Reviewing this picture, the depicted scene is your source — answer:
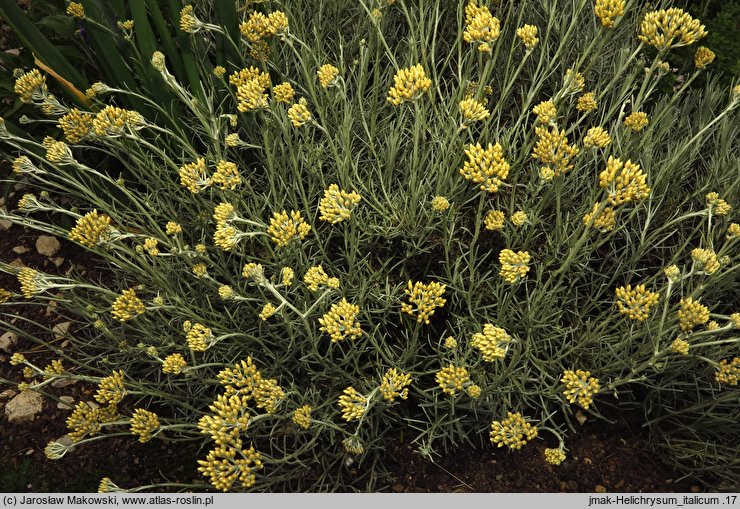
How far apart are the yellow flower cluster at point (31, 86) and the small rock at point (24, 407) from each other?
1.25 metres

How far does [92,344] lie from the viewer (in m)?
2.50

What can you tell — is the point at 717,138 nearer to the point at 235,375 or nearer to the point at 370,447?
the point at 370,447

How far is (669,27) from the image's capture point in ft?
6.09

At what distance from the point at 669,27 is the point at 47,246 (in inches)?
113

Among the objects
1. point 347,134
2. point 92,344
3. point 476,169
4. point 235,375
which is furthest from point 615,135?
point 92,344

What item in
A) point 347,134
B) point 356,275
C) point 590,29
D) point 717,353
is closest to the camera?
point 717,353

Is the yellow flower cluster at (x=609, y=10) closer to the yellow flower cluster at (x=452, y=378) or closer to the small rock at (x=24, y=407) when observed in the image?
the yellow flower cluster at (x=452, y=378)

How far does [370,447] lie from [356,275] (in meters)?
0.65

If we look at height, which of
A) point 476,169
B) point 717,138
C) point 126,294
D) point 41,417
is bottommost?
point 41,417

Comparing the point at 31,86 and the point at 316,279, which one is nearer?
the point at 316,279

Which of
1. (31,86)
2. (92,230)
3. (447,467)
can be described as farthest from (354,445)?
(31,86)

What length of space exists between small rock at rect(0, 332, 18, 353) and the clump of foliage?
0.66ft

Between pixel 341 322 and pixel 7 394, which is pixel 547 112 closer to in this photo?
pixel 341 322

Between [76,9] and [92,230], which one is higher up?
[76,9]
